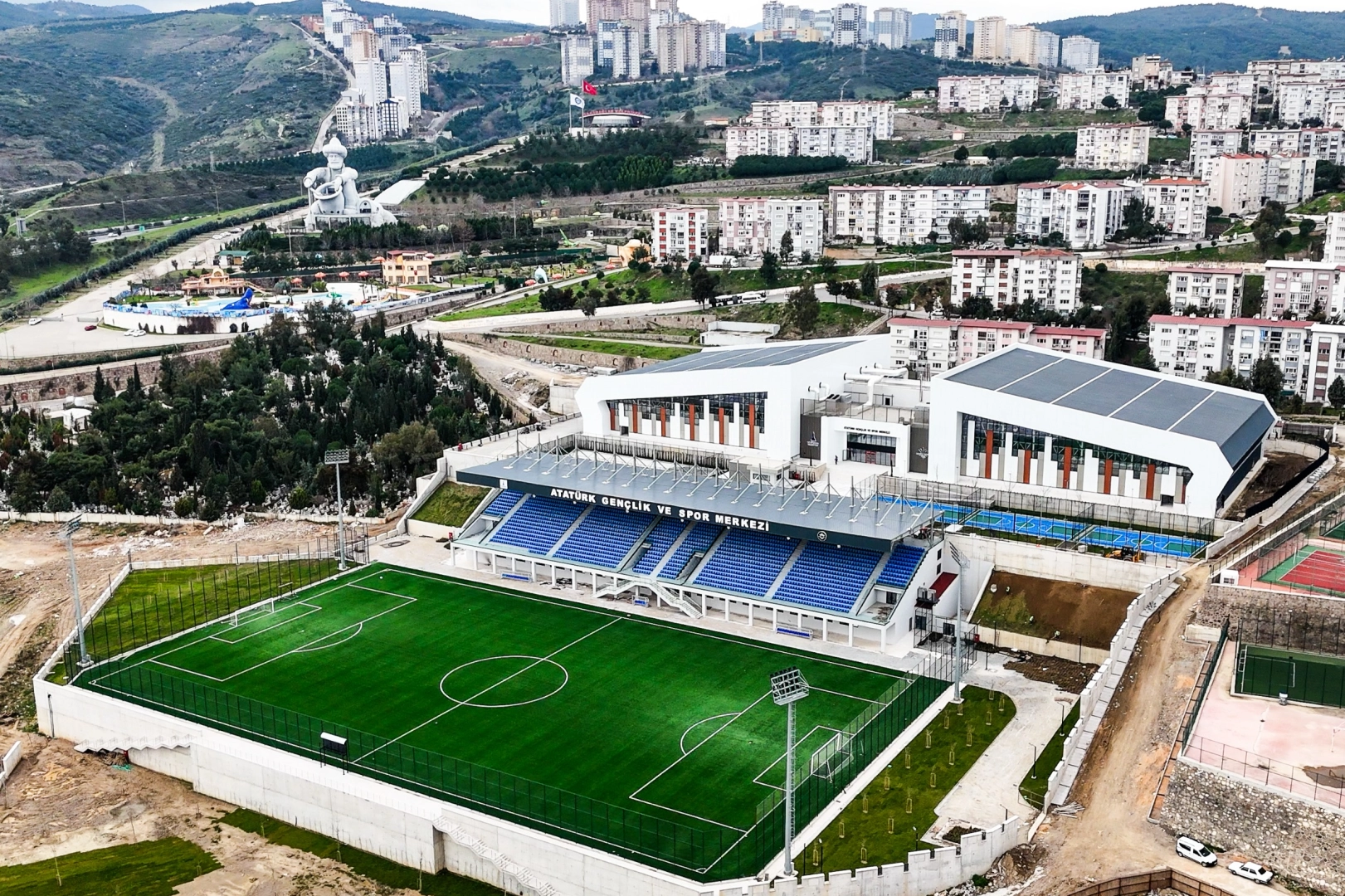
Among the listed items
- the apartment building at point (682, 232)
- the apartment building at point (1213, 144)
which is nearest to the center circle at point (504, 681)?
the apartment building at point (682, 232)

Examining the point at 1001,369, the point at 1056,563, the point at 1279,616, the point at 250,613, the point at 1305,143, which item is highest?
the point at 1305,143

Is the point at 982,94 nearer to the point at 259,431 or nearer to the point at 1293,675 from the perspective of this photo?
the point at 259,431

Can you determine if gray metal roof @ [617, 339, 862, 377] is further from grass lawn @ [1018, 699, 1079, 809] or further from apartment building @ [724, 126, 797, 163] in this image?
apartment building @ [724, 126, 797, 163]

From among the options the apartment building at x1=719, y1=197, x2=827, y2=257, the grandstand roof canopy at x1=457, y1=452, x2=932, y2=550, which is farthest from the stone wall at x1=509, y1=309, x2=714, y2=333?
the grandstand roof canopy at x1=457, y1=452, x2=932, y2=550

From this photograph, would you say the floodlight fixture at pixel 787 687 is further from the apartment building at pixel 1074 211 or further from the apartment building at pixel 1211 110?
the apartment building at pixel 1211 110

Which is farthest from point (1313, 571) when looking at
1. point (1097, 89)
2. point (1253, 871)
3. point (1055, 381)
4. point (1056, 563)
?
point (1097, 89)
